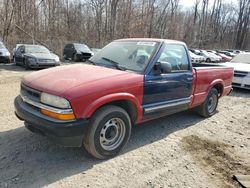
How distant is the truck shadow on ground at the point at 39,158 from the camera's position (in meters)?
3.06

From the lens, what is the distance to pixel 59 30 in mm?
28188

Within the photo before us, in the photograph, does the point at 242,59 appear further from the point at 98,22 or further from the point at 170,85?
the point at 98,22

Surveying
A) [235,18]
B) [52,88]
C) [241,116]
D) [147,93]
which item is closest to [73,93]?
[52,88]

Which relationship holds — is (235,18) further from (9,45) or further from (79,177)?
(79,177)

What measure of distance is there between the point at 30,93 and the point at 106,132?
1248 millimetres

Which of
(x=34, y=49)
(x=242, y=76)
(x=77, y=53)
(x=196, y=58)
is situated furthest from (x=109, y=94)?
(x=196, y=58)

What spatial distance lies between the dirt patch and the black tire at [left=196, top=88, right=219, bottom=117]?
1290 millimetres

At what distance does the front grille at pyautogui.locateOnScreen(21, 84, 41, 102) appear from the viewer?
132 inches

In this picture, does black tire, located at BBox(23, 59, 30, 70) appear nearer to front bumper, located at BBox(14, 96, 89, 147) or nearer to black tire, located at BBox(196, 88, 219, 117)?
black tire, located at BBox(196, 88, 219, 117)

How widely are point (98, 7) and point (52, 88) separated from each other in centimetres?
3038

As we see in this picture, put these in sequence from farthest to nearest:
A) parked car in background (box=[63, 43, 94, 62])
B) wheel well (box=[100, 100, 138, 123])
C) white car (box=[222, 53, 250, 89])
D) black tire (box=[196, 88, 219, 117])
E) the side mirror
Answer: parked car in background (box=[63, 43, 94, 62]), white car (box=[222, 53, 250, 89]), black tire (box=[196, 88, 219, 117]), the side mirror, wheel well (box=[100, 100, 138, 123])

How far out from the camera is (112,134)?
373cm

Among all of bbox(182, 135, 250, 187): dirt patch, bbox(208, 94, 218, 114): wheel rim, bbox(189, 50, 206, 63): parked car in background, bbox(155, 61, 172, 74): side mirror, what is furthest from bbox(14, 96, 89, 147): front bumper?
bbox(189, 50, 206, 63): parked car in background

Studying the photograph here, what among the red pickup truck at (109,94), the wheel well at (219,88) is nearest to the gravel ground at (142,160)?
the red pickup truck at (109,94)
